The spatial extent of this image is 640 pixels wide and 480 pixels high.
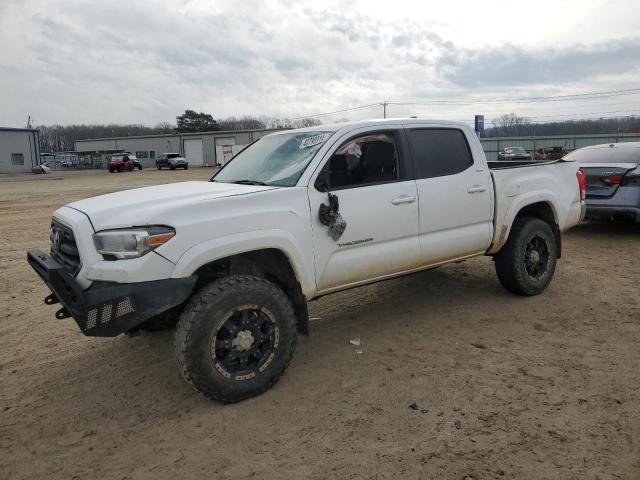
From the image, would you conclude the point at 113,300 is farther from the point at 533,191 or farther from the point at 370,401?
the point at 533,191

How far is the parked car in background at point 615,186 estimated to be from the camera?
8.29m

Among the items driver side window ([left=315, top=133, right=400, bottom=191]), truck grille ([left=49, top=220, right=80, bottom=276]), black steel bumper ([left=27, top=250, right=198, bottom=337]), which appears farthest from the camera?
driver side window ([left=315, top=133, right=400, bottom=191])

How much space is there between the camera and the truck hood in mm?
3234

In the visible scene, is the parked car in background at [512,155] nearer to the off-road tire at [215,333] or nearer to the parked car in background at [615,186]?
the parked car in background at [615,186]

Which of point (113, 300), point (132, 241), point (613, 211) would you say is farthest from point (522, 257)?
point (613, 211)

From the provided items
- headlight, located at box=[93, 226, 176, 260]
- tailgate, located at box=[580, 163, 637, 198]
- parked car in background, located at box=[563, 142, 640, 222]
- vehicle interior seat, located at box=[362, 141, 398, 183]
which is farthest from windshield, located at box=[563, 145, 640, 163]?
headlight, located at box=[93, 226, 176, 260]

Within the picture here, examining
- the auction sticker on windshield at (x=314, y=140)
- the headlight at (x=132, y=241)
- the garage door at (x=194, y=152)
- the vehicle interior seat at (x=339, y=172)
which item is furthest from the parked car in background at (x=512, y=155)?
the garage door at (x=194, y=152)

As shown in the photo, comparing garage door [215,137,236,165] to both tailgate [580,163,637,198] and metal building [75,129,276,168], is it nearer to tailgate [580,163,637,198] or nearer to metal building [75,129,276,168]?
metal building [75,129,276,168]

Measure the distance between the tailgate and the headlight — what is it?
307 inches

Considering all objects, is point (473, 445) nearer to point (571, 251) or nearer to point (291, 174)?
point (291, 174)

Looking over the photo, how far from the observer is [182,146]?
2783 inches

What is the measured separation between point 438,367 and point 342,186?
5.18 ft

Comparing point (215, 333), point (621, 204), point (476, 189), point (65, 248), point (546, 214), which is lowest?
point (215, 333)

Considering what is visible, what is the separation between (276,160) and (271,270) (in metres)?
1.02
